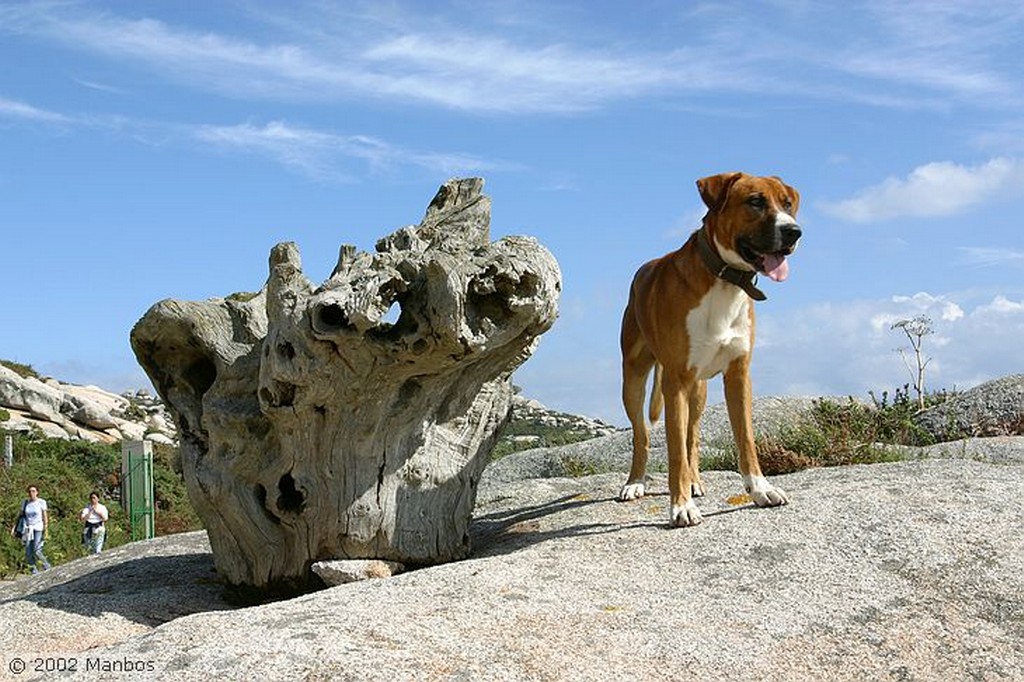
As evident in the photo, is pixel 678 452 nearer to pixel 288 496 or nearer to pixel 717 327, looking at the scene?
pixel 717 327

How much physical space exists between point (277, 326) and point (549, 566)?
7.92 ft

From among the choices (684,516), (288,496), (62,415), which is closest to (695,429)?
(684,516)

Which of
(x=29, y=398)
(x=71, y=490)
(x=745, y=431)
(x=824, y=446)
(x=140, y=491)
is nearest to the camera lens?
(x=745, y=431)

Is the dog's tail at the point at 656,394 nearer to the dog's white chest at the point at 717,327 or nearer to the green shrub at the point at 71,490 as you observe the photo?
the dog's white chest at the point at 717,327

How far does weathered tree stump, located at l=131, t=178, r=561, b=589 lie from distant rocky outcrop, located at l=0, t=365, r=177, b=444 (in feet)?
91.3

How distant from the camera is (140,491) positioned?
68.1ft

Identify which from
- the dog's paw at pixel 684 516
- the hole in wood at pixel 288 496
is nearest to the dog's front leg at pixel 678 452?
the dog's paw at pixel 684 516

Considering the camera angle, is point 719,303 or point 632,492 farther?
point 632,492

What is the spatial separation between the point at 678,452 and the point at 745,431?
608 millimetres

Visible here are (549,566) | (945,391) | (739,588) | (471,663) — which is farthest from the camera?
(945,391)

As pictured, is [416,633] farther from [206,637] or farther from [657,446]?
[657,446]

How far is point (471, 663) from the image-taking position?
5.53 m

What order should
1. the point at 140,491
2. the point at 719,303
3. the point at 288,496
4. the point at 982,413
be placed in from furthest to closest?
the point at 140,491 → the point at 982,413 → the point at 288,496 → the point at 719,303

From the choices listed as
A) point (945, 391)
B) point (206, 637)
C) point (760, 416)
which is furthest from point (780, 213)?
point (945, 391)
